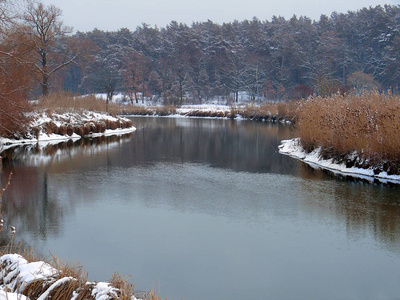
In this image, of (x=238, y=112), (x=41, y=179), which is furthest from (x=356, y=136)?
(x=238, y=112)

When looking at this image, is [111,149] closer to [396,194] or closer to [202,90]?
[396,194]

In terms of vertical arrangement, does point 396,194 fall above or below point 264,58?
below

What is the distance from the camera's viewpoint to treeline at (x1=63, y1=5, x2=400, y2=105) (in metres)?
58.6

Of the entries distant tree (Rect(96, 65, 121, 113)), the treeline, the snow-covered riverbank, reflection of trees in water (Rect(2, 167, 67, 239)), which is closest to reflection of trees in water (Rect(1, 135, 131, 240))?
reflection of trees in water (Rect(2, 167, 67, 239))

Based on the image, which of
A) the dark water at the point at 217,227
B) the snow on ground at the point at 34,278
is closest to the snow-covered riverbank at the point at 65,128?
the dark water at the point at 217,227

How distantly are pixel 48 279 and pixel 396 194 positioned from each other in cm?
849

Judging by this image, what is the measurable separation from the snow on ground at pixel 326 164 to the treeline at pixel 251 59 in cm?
4139

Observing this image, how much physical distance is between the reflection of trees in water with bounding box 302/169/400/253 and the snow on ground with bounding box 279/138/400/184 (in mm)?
727

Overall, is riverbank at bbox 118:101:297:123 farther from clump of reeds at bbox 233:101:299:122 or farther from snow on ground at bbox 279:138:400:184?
snow on ground at bbox 279:138:400:184

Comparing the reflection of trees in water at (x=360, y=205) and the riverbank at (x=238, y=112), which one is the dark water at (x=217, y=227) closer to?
the reflection of trees in water at (x=360, y=205)

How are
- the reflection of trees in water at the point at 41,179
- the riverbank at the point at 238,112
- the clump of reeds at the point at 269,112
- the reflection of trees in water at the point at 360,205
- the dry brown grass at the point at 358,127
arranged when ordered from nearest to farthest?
the reflection of trees in water at the point at 360,205
the reflection of trees in water at the point at 41,179
the dry brown grass at the point at 358,127
the clump of reeds at the point at 269,112
the riverbank at the point at 238,112

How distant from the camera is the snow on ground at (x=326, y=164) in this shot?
11.6 metres

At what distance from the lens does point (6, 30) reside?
316 inches

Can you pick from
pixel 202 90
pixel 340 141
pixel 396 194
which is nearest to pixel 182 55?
pixel 202 90
